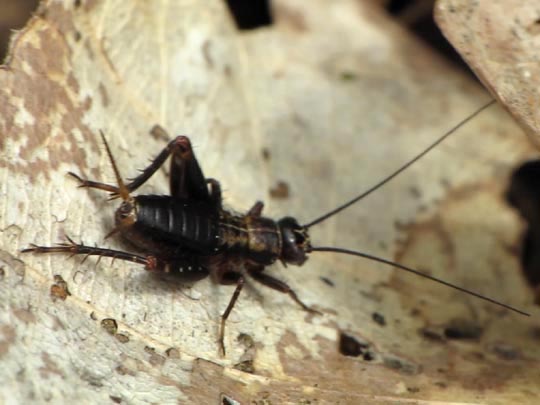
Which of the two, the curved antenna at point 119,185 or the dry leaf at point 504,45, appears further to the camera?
the curved antenna at point 119,185

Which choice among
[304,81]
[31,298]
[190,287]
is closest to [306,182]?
[304,81]

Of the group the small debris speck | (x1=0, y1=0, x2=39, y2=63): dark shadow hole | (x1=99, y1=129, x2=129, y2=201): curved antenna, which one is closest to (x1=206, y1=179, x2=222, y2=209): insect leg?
(x1=99, y1=129, x2=129, y2=201): curved antenna

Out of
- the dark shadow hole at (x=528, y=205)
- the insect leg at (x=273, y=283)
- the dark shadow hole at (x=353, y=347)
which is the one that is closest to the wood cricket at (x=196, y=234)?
the insect leg at (x=273, y=283)

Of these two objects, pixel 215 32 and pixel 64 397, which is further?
pixel 215 32

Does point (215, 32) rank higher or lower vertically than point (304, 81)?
higher

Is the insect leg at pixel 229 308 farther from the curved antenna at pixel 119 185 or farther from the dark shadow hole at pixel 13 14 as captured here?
the dark shadow hole at pixel 13 14

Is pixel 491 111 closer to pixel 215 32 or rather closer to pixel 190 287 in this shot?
pixel 215 32

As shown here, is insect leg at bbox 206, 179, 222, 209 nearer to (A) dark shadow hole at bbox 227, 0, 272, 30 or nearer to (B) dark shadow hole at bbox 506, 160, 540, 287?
(A) dark shadow hole at bbox 227, 0, 272, 30
